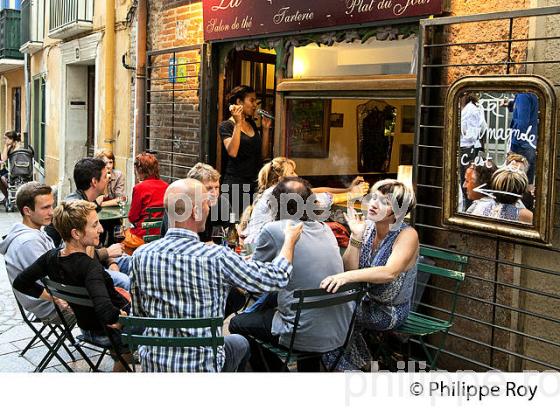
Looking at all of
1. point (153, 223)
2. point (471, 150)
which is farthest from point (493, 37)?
point (153, 223)

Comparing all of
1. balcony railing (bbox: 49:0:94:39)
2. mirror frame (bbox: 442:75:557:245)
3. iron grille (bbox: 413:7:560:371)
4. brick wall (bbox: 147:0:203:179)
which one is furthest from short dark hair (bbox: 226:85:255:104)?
balcony railing (bbox: 49:0:94:39)

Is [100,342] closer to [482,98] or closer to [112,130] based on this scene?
[482,98]

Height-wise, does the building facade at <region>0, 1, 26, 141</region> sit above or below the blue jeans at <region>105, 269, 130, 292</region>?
above

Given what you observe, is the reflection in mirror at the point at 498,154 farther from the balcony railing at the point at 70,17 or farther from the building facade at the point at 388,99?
the balcony railing at the point at 70,17

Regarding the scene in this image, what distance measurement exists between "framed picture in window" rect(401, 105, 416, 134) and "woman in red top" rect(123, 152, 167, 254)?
2.23 m

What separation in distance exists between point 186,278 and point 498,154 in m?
2.34

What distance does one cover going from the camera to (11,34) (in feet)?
68.8

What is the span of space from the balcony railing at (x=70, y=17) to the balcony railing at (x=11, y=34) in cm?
734

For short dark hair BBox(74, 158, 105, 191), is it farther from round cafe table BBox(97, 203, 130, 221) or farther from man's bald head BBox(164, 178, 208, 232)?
man's bald head BBox(164, 178, 208, 232)

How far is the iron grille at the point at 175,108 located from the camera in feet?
26.8

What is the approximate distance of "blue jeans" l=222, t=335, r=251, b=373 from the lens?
363 cm

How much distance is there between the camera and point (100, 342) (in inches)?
162
